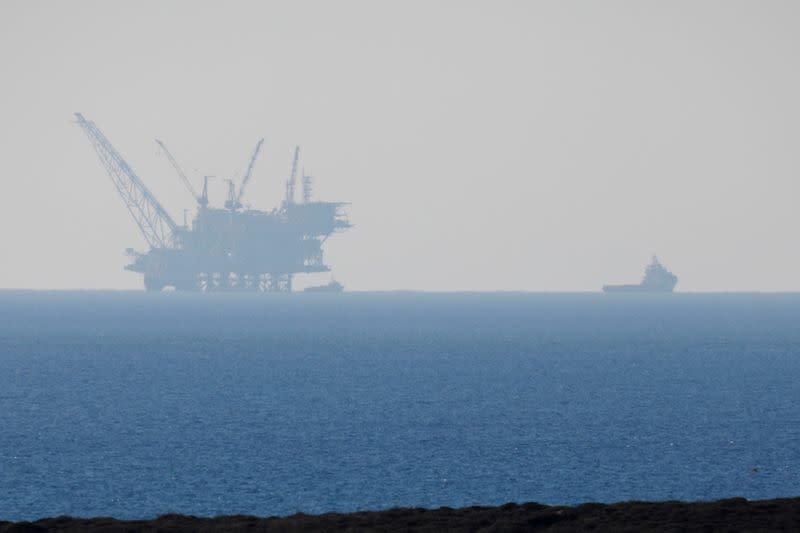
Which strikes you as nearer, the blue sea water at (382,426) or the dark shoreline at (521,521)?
the dark shoreline at (521,521)

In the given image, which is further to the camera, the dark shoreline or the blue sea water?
the blue sea water

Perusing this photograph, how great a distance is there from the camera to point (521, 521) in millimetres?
23828

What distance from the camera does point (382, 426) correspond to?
51.1 meters

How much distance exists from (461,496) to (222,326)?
114303 millimetres

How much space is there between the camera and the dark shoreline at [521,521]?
76.4 ft

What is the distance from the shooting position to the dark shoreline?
23.3 meters

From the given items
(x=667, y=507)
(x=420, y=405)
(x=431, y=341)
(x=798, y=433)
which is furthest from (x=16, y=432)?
(x=431, y=341)

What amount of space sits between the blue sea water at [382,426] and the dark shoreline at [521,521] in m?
8.06

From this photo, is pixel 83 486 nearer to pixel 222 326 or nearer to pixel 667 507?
pixel 667 507

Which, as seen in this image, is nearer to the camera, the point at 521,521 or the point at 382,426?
the point at 521,521

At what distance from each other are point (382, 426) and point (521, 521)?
2743cm

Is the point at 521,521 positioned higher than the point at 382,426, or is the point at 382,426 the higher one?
the point at 521,521

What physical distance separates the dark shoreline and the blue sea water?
8.06m

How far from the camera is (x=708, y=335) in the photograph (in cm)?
13125
